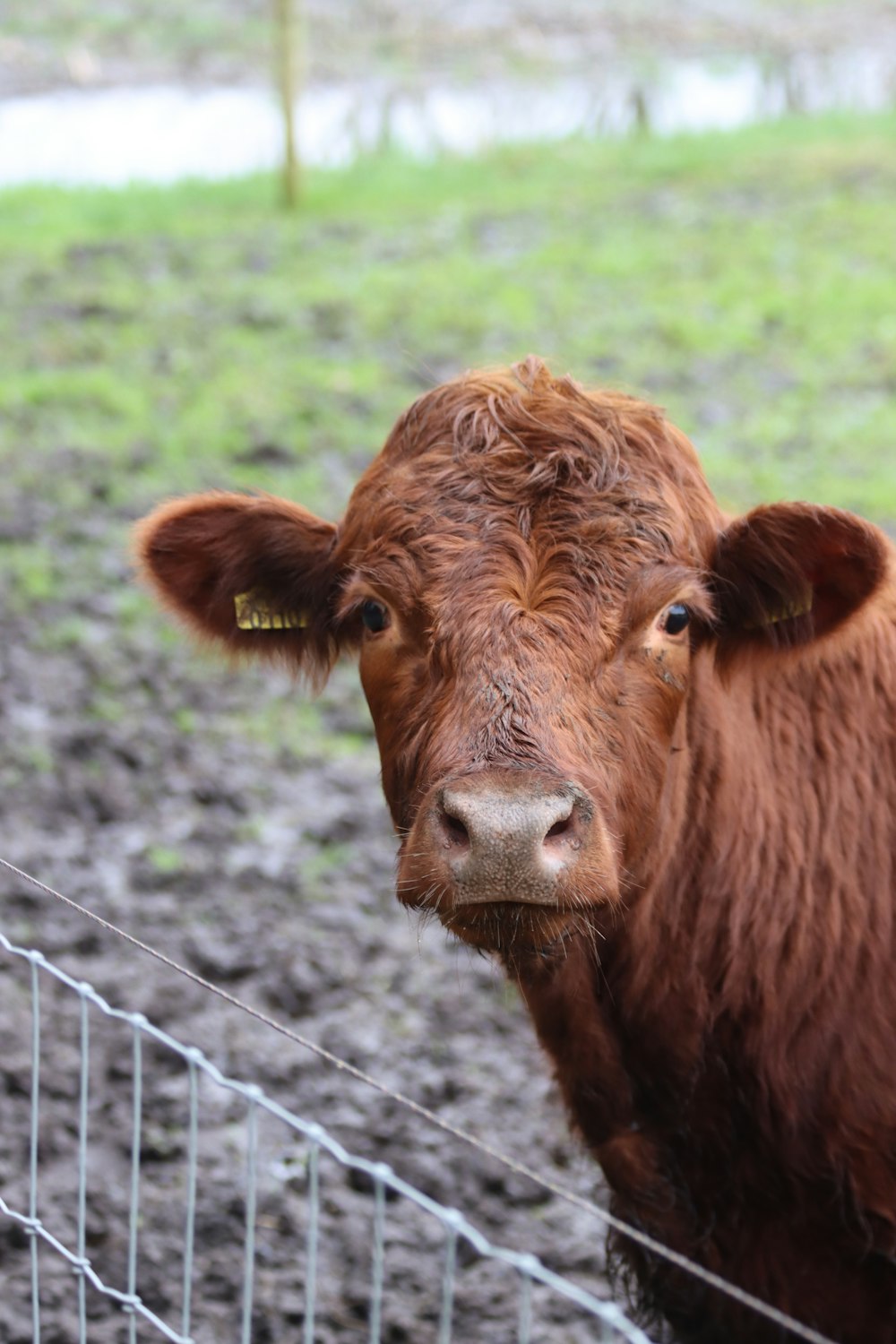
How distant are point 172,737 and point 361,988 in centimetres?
182

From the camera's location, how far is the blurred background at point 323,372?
5141 millimetres

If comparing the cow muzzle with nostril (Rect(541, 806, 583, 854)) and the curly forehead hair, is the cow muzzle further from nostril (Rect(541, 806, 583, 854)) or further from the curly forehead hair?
the curly forehead hair

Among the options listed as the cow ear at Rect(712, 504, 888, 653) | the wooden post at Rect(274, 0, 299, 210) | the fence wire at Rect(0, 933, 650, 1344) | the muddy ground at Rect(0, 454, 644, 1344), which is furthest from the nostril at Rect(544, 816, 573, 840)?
the wooden post at Rect(274, 0, 299, 210)

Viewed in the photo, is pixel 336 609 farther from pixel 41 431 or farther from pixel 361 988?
pixel 41 431

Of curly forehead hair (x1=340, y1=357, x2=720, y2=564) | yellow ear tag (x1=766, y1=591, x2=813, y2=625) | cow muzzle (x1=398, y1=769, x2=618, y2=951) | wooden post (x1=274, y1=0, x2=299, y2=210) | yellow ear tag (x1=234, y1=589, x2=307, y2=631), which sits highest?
wooden post (x1=274, y1=0, x2=299, y2=210)

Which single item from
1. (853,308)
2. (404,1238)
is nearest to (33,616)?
(404,1238)

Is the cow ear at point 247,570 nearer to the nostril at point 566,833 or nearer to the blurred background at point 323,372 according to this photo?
the nostril at point 566,833

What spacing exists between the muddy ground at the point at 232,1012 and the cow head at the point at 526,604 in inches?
58.7

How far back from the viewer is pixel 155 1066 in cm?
521

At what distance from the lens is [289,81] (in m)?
14.7

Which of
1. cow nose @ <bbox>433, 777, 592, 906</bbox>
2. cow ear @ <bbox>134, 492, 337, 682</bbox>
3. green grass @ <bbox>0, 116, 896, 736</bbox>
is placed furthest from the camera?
green grass @ <bbox>0, 116, 896, 736</bbox>

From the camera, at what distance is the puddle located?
17.3m

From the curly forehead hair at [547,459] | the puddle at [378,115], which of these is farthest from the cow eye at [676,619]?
the puddle at [378,115]

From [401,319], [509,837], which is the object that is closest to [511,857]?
[509,837]
